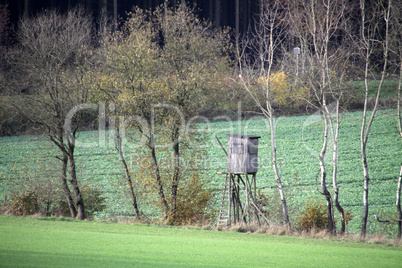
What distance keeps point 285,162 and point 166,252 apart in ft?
54.2

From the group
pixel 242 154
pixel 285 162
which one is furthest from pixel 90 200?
pixel 285 162

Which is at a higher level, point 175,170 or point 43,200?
point 175,170

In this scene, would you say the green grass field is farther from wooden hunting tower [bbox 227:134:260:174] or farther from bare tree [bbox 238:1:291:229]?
wooden hunting tower [bbox 227:134:260:174]

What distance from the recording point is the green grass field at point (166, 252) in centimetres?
777

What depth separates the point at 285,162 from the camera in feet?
80.4

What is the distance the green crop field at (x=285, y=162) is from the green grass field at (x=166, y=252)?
527cm

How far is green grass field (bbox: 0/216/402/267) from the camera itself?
25.5 feet

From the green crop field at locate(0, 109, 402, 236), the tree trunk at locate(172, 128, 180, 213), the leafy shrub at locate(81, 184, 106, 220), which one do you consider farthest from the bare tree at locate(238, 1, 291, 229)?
the leafy shrub at locate(81, 184, 106, 220)

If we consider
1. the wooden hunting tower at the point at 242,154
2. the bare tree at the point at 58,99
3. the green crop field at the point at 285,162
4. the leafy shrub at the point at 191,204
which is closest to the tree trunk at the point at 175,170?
the leafy shrub at the point at 191,204

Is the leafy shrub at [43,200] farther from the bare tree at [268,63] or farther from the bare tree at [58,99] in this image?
the bare tree at [268,63]

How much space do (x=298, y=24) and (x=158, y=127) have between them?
6.46 meters

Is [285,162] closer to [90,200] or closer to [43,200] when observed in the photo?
[90,200]

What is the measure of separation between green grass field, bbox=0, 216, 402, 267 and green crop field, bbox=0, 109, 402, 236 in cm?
527

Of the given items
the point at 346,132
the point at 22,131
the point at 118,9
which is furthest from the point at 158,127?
the point at 118,9
